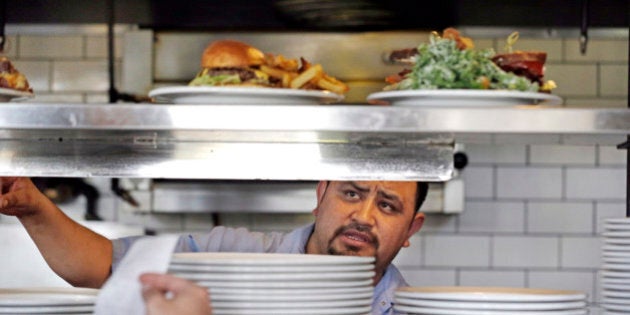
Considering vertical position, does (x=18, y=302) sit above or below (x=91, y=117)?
below

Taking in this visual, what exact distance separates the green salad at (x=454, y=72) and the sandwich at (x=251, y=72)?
0.12 m

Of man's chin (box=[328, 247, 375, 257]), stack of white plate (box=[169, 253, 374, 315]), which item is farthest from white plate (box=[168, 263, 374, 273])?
man's chin (box=[328, 247, 375, 257])

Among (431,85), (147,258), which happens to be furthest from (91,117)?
(431,85)

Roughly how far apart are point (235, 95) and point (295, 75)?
15cm

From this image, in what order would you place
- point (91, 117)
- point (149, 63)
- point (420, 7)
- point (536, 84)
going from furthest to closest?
point (149, 63) < point (420, 7) < point (536, 84) < point (91, 117)

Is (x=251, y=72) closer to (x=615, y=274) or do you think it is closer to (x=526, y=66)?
(x=526, y=66)

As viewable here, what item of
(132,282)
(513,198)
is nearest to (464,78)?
(132,282)

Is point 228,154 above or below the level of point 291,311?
above

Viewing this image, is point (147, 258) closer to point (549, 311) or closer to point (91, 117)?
point (91, 117)

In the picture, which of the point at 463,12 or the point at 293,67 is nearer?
the point at 293,67

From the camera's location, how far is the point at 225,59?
1.64 meters

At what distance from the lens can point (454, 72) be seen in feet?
5.18

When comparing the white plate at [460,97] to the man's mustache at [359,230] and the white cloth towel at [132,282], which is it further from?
the man's mustache at [359,230]

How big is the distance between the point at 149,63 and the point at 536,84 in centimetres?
242
